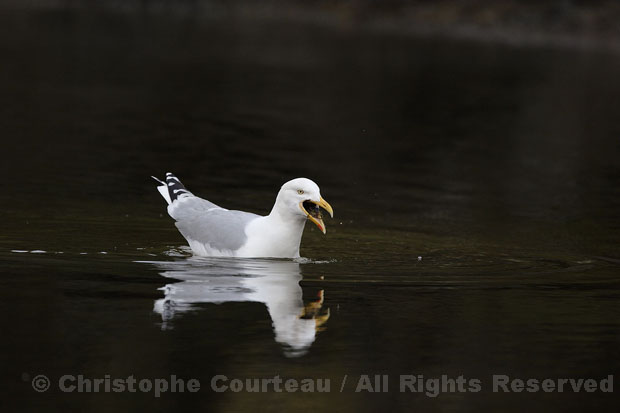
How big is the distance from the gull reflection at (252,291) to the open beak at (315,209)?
0.38 metres

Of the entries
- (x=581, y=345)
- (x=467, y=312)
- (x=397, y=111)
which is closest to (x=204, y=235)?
(x=467, y=312)

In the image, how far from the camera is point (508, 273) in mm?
10172

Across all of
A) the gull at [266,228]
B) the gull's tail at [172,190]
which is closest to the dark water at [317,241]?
the gull at [266,228]

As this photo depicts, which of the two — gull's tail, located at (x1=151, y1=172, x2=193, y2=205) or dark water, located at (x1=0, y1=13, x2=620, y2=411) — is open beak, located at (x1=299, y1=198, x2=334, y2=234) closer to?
dark water, located at (x1=0, y1=13, x2=620, y2=411)

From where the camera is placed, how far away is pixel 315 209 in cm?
1004

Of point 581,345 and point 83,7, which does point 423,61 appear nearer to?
point 83,7

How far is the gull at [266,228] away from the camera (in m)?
9.91

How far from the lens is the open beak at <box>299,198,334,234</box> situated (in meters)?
9.87

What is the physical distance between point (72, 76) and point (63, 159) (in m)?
11.4

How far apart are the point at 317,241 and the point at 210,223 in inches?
53.0

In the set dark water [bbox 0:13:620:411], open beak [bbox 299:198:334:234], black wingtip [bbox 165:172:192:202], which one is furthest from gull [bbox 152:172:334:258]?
black wingtip [bbox 165:172:192:202]

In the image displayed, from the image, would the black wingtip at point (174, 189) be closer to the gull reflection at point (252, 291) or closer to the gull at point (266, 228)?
the gull at point (266, 228)

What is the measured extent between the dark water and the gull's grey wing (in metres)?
0.21

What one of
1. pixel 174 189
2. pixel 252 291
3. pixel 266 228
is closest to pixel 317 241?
pixel 174 189
